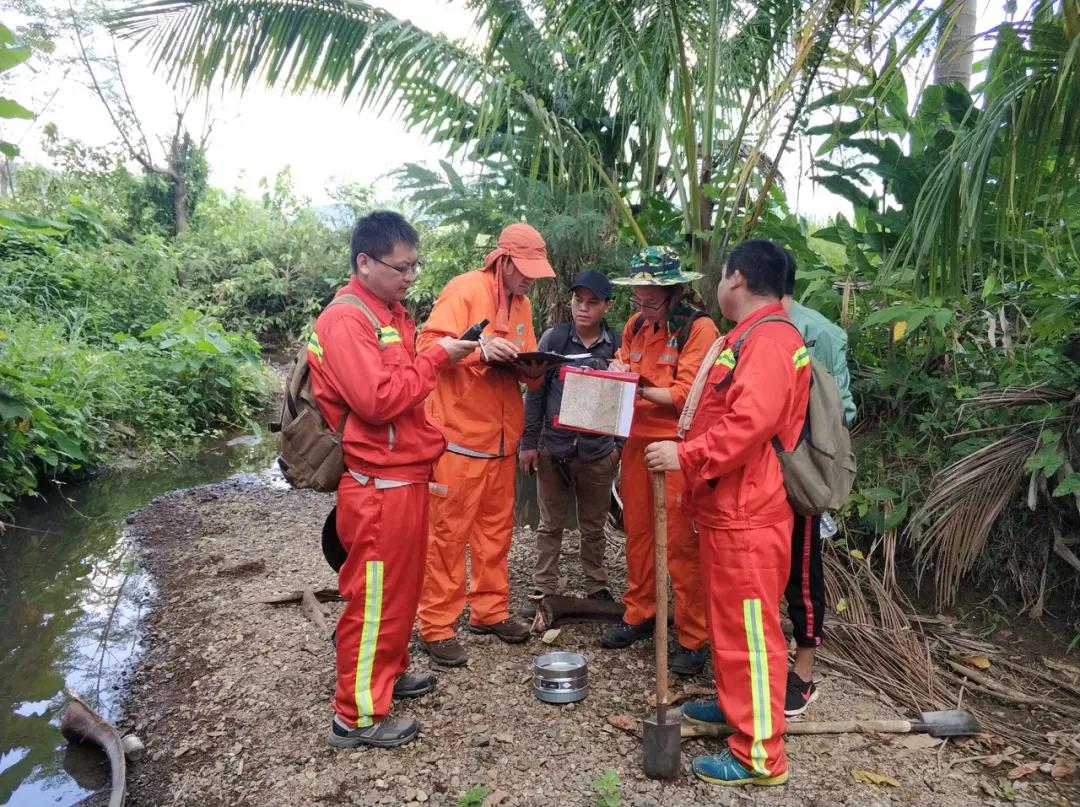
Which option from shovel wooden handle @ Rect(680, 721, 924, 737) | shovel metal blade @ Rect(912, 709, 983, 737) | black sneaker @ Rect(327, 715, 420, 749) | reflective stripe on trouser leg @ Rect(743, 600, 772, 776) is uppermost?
reflective stripe on trouser leg @ Rect(743, 600, 772, 776)

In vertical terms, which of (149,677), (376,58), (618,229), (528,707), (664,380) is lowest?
(149,677)

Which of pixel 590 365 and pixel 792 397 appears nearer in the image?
pixel 792 397

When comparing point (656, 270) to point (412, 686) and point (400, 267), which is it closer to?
point (400, 267)

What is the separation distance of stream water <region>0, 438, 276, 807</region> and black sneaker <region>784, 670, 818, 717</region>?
2.94 meters

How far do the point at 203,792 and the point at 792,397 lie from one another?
8.67 feet

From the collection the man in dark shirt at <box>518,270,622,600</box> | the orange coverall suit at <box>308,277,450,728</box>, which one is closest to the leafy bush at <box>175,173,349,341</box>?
the man in dark shirt at <box>518,270,622,600</box>

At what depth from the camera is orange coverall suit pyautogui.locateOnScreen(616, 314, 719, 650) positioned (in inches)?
132

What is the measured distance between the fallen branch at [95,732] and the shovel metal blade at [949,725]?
10.5ft

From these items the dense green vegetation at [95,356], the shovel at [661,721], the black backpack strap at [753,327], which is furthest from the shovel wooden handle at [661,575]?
the dense green vegetation at [95,356]

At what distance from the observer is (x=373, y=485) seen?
2691 mm

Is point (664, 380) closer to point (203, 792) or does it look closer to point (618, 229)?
point (203, 792)

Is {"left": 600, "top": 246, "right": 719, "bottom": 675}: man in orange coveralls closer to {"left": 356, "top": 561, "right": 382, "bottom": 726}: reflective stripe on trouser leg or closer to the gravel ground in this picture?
the gravel ground

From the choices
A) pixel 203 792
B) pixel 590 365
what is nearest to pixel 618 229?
pixel 590 365

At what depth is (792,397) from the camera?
2.51 metres
